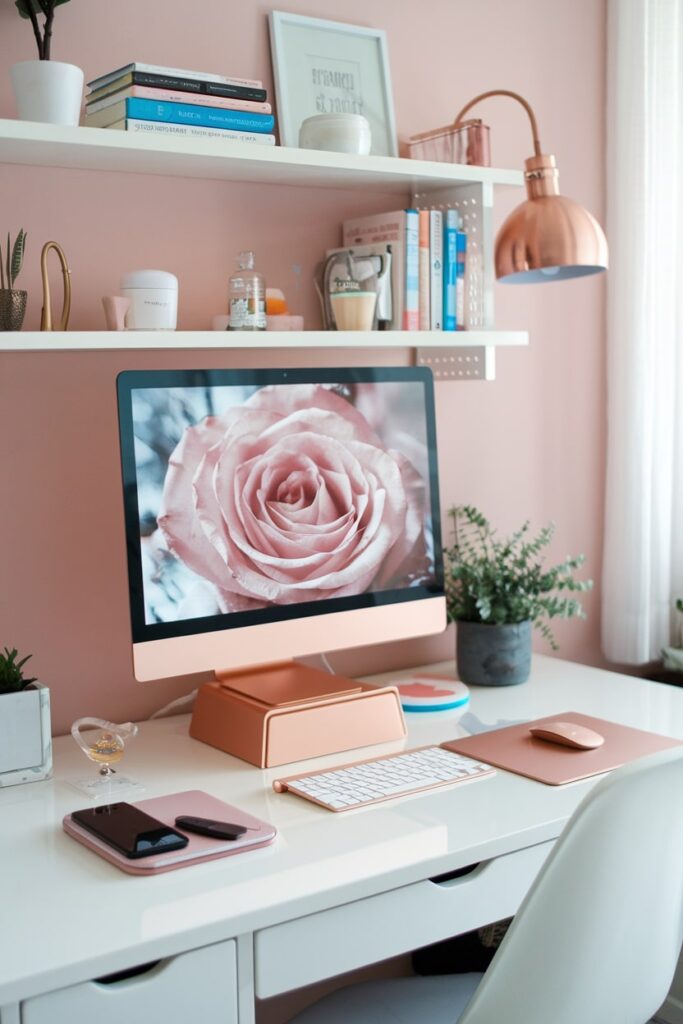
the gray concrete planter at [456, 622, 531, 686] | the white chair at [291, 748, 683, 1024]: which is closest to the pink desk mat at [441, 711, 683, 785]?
the gray concrete planter at [456, 622, 531, 686]

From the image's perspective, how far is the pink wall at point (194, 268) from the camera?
1.78 meters

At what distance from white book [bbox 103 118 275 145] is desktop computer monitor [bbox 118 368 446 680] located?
0.34 metres

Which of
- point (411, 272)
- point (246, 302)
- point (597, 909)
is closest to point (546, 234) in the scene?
point (411, 272)

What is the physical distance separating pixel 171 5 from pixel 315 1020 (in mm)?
1547

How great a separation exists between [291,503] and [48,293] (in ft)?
1.55

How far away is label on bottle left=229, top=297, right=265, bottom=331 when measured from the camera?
70.9 inches

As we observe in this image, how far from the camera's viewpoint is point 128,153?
5.50 feet

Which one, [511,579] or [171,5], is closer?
[171,5]

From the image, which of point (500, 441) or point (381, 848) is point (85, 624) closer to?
point (381, 848)

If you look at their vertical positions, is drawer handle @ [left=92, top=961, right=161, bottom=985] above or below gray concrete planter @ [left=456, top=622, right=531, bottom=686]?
below

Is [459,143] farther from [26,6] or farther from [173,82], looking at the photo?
[26,6]

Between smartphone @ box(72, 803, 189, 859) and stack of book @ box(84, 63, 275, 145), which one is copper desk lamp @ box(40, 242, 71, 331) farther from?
smartphone @ box(72, 803, 189, 859)

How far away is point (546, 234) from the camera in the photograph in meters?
1.70

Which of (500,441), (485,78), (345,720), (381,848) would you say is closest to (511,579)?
(500,441)
